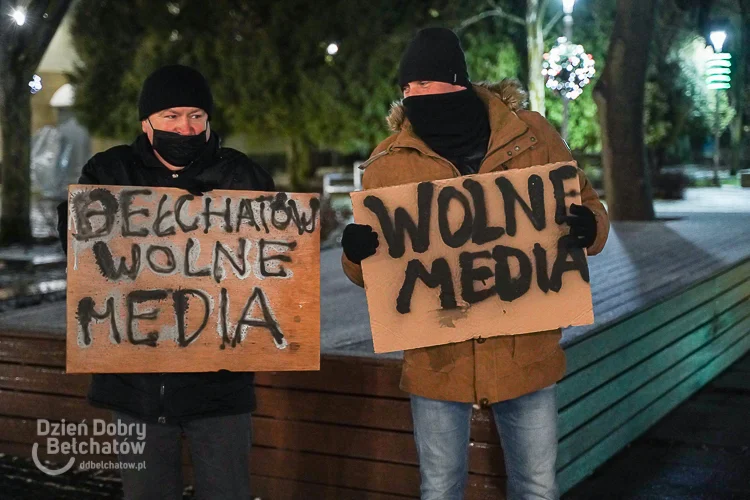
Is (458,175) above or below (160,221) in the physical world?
above

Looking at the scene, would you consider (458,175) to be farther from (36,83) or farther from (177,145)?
(36,83)

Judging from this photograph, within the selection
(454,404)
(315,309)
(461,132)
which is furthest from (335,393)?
(461,132)

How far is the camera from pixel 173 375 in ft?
11.3

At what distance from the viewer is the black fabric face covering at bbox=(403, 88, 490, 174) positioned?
3.19 metres

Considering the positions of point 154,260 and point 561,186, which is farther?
point 154,260

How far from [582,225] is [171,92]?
1.33 m

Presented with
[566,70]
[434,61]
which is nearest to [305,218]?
[434,61]

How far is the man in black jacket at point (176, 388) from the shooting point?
3.30 meters

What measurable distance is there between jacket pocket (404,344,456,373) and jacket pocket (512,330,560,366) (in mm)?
196

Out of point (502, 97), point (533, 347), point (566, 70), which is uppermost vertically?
point (566, 70)

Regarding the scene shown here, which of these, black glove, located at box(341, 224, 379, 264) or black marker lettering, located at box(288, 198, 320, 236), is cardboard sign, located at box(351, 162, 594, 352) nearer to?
black glove, located at box(341, 224, 379, 264)

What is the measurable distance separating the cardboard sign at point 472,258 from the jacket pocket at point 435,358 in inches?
1.3

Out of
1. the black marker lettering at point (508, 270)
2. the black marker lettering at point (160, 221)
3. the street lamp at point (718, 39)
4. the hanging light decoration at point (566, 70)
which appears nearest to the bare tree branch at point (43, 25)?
the hanging light decoration at point (566, 70)

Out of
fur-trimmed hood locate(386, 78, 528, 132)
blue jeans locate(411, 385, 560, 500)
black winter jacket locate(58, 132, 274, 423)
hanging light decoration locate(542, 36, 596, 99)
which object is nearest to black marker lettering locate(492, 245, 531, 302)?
blue jeans locate(411, 385, 560, 500)
